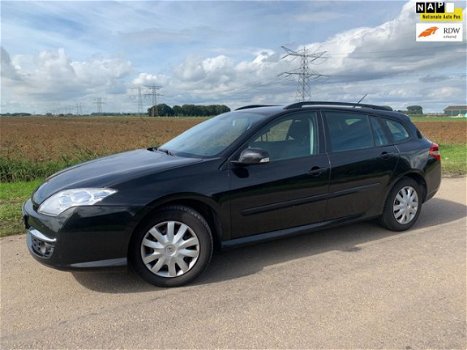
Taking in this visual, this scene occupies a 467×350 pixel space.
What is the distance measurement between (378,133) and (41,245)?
3.93 metres

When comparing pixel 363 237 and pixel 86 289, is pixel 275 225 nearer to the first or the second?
pixel 363 237

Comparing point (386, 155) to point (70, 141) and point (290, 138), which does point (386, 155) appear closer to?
point (290, 138)

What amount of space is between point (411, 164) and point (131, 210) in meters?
3.58

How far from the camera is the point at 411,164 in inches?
196

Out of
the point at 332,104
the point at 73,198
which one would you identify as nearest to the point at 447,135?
the point at 332,104

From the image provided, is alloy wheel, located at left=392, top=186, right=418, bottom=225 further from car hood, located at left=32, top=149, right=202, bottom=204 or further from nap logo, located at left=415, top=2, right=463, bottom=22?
nap logo, located at left=415, top=2, right=463, bottom=22

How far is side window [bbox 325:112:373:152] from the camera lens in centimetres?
443

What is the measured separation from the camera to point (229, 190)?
3648 millimetres

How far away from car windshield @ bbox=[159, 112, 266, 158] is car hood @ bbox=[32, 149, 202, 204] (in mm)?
227

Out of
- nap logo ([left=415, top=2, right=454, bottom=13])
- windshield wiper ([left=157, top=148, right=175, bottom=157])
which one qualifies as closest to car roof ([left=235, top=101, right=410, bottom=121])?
windshield wiper ([left=157, top=148, right=175, bottom=157])

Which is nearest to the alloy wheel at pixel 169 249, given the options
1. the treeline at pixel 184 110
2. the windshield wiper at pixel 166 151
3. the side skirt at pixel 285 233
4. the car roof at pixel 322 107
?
the side skirt at pixel 285 233

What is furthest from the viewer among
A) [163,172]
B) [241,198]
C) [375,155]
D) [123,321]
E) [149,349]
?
[375,155]

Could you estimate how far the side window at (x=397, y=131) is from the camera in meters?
5.03

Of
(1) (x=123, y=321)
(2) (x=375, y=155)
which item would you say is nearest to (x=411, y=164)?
(2) (x=375, y=155)
